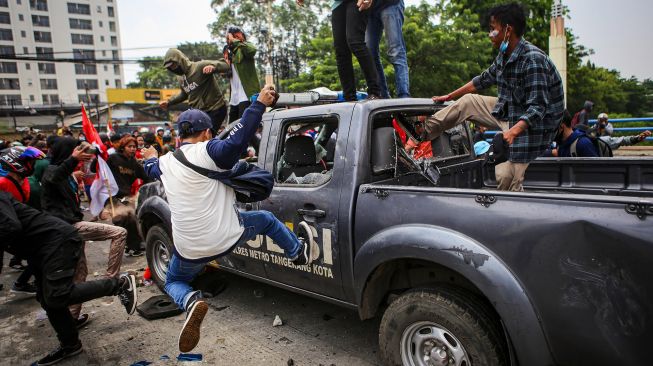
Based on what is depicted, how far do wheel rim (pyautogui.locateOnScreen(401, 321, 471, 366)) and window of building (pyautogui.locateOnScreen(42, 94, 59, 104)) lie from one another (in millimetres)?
82452

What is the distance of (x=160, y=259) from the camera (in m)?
4.70

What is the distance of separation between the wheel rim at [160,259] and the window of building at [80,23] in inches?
3478

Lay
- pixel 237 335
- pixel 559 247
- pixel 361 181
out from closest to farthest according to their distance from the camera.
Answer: pixel 559 247 → pixel 361 181 → pixel 237 335

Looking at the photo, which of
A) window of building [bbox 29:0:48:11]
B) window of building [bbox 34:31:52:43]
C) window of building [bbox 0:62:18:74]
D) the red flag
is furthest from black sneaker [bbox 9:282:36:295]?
window of building [bbox 29:0:48:11]

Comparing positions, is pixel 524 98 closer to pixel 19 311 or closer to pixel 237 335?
pixel 237 335

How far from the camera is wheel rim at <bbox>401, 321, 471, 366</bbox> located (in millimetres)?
2314

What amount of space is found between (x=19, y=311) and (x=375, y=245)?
4317 millimetres


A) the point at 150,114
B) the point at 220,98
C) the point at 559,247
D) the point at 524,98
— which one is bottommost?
the point at 559,247

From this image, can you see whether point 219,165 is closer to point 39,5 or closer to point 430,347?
point 430,347

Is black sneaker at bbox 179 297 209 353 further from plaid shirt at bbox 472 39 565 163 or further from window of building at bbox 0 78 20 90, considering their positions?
window of building at bbox 0 78 20 90

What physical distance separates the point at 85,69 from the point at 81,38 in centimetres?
685

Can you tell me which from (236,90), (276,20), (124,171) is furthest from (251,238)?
(276,20)

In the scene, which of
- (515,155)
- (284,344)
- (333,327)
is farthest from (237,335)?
(515,155)

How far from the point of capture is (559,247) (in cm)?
189
